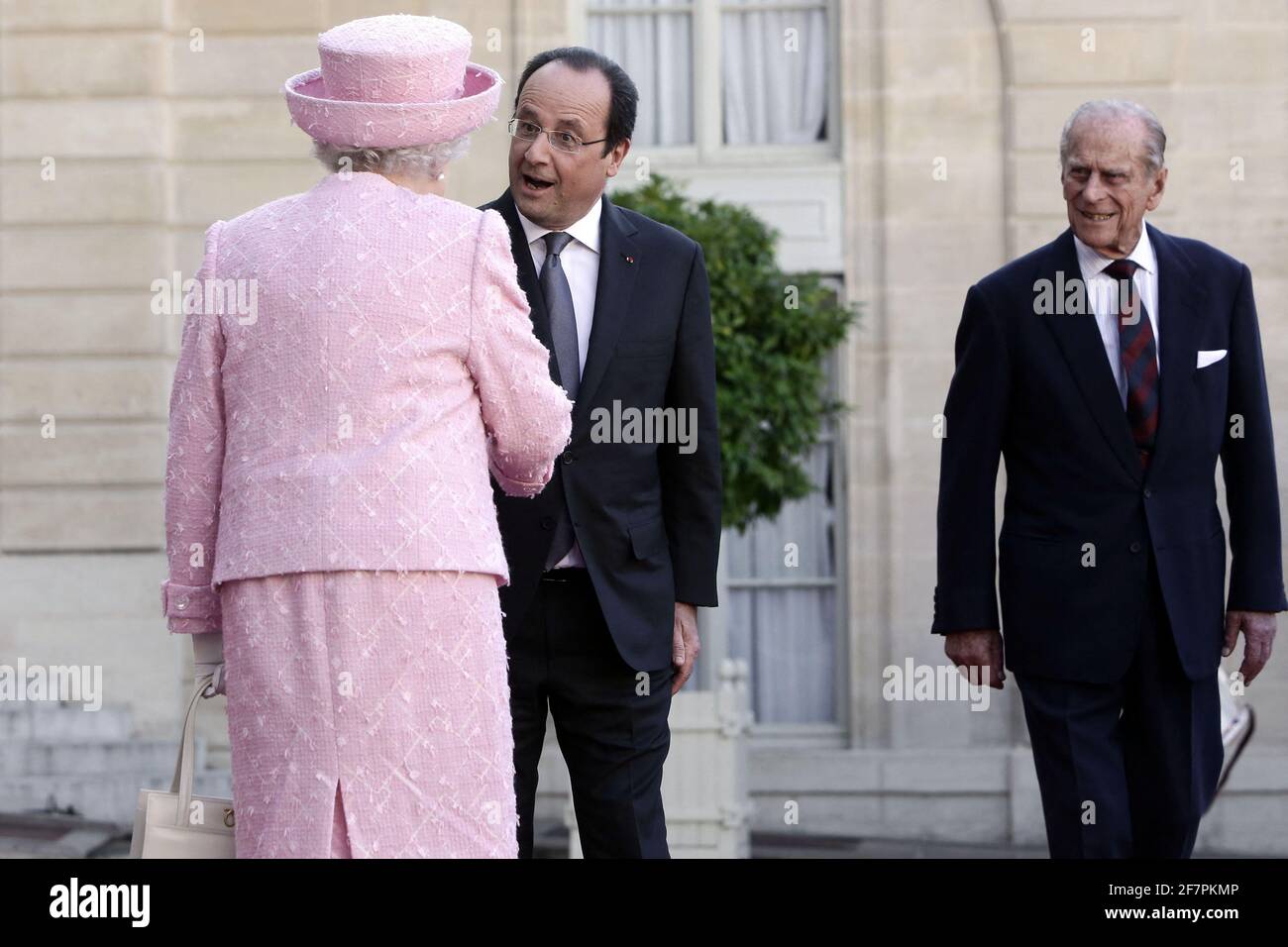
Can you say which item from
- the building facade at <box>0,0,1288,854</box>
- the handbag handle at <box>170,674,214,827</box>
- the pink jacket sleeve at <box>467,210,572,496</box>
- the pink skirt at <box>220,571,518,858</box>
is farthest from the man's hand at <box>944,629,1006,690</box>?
the building facade at <box>0,0,1288,854</box>

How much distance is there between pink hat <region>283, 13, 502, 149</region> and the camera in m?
3.59

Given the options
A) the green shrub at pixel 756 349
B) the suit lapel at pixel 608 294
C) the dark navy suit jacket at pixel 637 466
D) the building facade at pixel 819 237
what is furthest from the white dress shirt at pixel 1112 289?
the building facade at pixel 819 237

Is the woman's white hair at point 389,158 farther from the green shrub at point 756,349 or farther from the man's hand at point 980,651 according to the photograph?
the green shrub at point 756,349

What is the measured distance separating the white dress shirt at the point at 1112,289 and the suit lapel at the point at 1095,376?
36mm

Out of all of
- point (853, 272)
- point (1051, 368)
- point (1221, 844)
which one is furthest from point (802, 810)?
point (1051, 368)

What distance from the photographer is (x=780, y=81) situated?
1068 cm

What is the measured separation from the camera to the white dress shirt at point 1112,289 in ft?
15.9

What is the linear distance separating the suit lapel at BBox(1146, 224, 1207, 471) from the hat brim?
1920 mm

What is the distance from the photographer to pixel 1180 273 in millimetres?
4887

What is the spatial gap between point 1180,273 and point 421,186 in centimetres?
205

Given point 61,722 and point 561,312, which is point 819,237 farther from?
point 561,312
